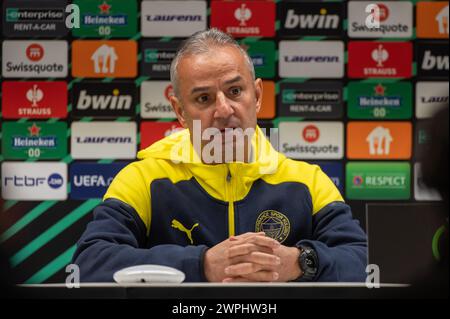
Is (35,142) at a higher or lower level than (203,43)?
lower

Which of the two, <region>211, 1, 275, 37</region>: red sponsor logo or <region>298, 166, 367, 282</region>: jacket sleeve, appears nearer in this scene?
<region>298, 166, 367, 282</region>: jacket sleeve

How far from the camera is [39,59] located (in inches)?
114

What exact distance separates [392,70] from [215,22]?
879mm

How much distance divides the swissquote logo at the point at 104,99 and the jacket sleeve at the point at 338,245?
1622 mm

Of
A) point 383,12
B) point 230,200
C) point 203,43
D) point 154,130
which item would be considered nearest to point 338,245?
point 230,200

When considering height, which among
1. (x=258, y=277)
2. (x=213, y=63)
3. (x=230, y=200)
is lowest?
(x=258, y=277)

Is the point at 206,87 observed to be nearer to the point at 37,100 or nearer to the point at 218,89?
the point at 218,89

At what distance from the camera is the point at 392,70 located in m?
2.92

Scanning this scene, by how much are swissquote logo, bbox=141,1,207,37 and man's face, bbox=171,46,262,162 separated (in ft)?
4.95

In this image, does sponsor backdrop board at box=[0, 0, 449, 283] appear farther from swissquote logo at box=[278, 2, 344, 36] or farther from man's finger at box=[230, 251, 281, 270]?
man's finger at box=[230, 251, 281, 270]

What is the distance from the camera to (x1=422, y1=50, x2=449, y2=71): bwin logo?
A: 2928 millimetres

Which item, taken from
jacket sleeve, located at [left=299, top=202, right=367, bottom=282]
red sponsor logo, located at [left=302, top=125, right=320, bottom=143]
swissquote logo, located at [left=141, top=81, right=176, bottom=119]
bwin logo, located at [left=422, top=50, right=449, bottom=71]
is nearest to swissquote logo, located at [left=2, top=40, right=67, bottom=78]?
swissquote logo, located at [left=141, top=81, right=176, bottom=119]

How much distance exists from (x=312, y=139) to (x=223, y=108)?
1564 millimetres

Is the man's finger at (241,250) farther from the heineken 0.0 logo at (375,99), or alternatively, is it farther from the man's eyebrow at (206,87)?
the heineken 0.0 logo at (375,99)
